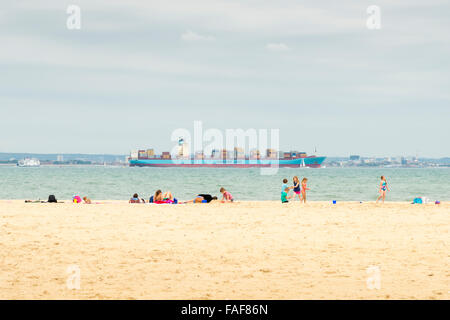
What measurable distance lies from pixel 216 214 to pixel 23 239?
8.77 metres

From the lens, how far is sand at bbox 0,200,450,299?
8.72m

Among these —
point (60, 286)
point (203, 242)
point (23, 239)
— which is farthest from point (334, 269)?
point (23, 239)

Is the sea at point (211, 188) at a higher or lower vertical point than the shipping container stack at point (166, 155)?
lower

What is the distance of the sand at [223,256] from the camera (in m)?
8.72

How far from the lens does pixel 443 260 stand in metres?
11.3

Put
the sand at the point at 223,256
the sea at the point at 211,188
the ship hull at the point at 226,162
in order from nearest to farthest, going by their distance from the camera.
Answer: the sand at the point at 223,256 → the sea at the point at 211,188 → the ship hull at the point at 226,162

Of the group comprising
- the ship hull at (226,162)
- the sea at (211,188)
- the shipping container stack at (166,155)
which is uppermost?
the shipping container stack at (166,155)

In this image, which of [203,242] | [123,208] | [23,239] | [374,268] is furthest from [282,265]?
[123,208]

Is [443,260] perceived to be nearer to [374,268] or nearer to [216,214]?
[374,268]

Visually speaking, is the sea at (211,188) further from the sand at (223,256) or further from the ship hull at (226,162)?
the ship hull at (226,162)

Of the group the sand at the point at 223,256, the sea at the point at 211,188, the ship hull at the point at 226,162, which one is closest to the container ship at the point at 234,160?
the ship hull at the point at 226,162

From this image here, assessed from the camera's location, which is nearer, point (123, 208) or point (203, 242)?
point (203, 242)
